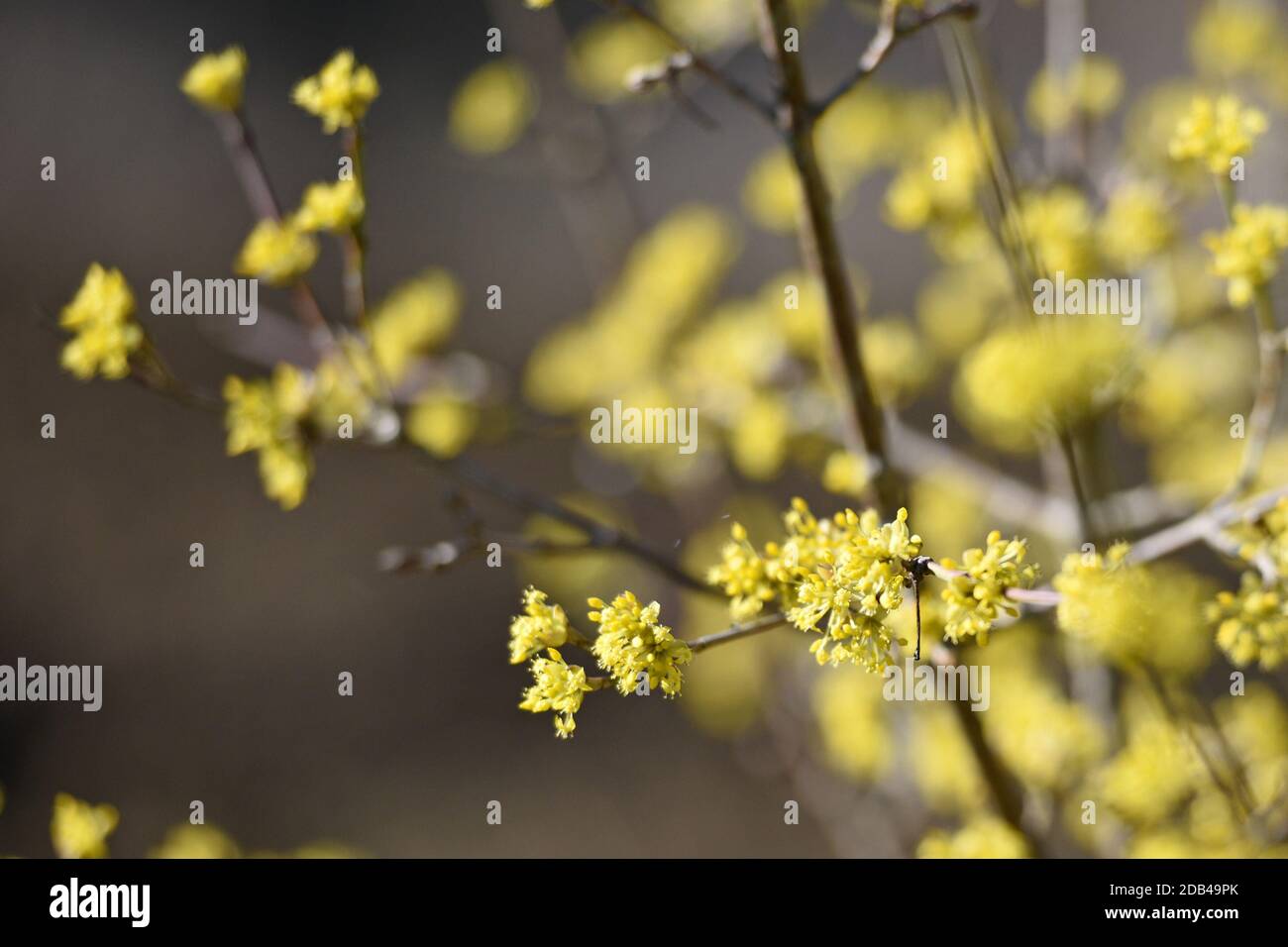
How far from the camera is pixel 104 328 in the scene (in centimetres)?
91

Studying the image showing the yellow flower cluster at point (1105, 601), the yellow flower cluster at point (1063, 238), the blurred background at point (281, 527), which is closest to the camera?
A: the yellow flower cluster at point (1105, 601)

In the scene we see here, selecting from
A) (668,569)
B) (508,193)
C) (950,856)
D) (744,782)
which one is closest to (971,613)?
(668,569)

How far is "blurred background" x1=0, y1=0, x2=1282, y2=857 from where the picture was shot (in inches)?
109

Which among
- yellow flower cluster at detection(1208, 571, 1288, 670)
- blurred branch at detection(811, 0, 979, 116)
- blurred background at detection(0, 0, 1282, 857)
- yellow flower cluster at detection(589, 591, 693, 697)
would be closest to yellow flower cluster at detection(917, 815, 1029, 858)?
yellow flower cluster at detection(1208, 571, 1288, 670)

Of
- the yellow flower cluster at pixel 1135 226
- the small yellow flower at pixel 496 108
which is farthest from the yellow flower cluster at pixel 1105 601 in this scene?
the small yellow flower at pixel 496 108

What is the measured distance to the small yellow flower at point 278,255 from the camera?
3.01 ft

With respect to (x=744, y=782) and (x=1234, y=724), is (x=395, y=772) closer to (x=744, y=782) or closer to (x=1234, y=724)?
(x=744, y=782)

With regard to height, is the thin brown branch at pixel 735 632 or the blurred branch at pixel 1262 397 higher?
the blurred branch at pixel 1262 397

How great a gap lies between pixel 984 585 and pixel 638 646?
22 centimetres

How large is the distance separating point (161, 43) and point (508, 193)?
3.63ft

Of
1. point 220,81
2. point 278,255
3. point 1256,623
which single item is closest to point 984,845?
point 1256,623

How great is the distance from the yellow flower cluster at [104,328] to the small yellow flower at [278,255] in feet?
0.35

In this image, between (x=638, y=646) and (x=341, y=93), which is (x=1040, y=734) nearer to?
(x=638, y=646)

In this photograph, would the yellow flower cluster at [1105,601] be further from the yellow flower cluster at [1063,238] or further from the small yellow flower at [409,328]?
the small yellow flower at [409,328]
